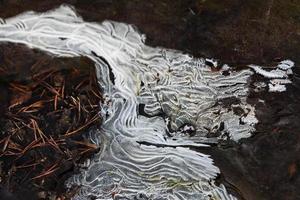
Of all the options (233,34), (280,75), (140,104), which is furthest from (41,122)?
(280,75)

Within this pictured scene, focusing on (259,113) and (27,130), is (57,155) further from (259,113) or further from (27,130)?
(259,113)

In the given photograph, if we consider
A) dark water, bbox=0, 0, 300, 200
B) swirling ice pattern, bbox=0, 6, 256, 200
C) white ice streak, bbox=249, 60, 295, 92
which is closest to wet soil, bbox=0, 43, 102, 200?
swirling ice pattern, bbox=0, 6, 256, 200

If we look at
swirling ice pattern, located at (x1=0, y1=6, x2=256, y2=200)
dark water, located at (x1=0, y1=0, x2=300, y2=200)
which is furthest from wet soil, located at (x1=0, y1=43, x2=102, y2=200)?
dark water, located at (x1=0, y1=0, x2=300, y2=200)

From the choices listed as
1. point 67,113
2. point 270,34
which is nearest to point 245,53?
point 270,34

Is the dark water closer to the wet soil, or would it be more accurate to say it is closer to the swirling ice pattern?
the swirling ice pattern

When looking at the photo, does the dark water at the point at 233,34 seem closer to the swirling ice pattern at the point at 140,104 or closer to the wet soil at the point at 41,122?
the swirling ice pattern at the point at 140,104

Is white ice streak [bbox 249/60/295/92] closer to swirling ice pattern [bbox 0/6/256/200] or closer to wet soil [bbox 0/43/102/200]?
swirling ice pattern [bbox 0/6/256/200]

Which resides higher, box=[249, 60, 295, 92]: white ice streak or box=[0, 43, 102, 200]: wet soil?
box=[249, 60, 295, 92]: white ice streak
